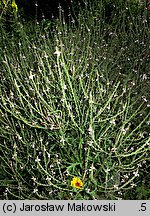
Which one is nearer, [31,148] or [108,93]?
[31,148]

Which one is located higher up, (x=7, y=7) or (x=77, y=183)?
(x=7, y=7)

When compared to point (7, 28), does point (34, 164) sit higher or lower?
lower

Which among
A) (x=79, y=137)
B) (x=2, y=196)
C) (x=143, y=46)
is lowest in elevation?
(x=2, y=196)

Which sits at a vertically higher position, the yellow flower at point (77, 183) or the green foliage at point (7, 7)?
the green foliage at point (7, 7)

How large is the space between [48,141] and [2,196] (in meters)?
0.53

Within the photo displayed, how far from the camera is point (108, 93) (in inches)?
128

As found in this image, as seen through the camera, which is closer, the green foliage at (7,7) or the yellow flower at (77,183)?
the yellow flower at (77,183)

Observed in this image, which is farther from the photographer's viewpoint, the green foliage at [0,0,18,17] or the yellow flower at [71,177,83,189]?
the green foliage at [0,0,18,17]

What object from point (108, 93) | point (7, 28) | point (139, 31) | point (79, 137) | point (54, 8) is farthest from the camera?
point (54, 8)

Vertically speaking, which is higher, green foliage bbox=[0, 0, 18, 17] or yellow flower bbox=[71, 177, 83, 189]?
green foliage bbox=[0, 0, 18, 17]

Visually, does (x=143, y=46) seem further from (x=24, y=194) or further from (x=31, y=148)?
(x=24, y=194)

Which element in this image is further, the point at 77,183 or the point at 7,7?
the point at 7,7
